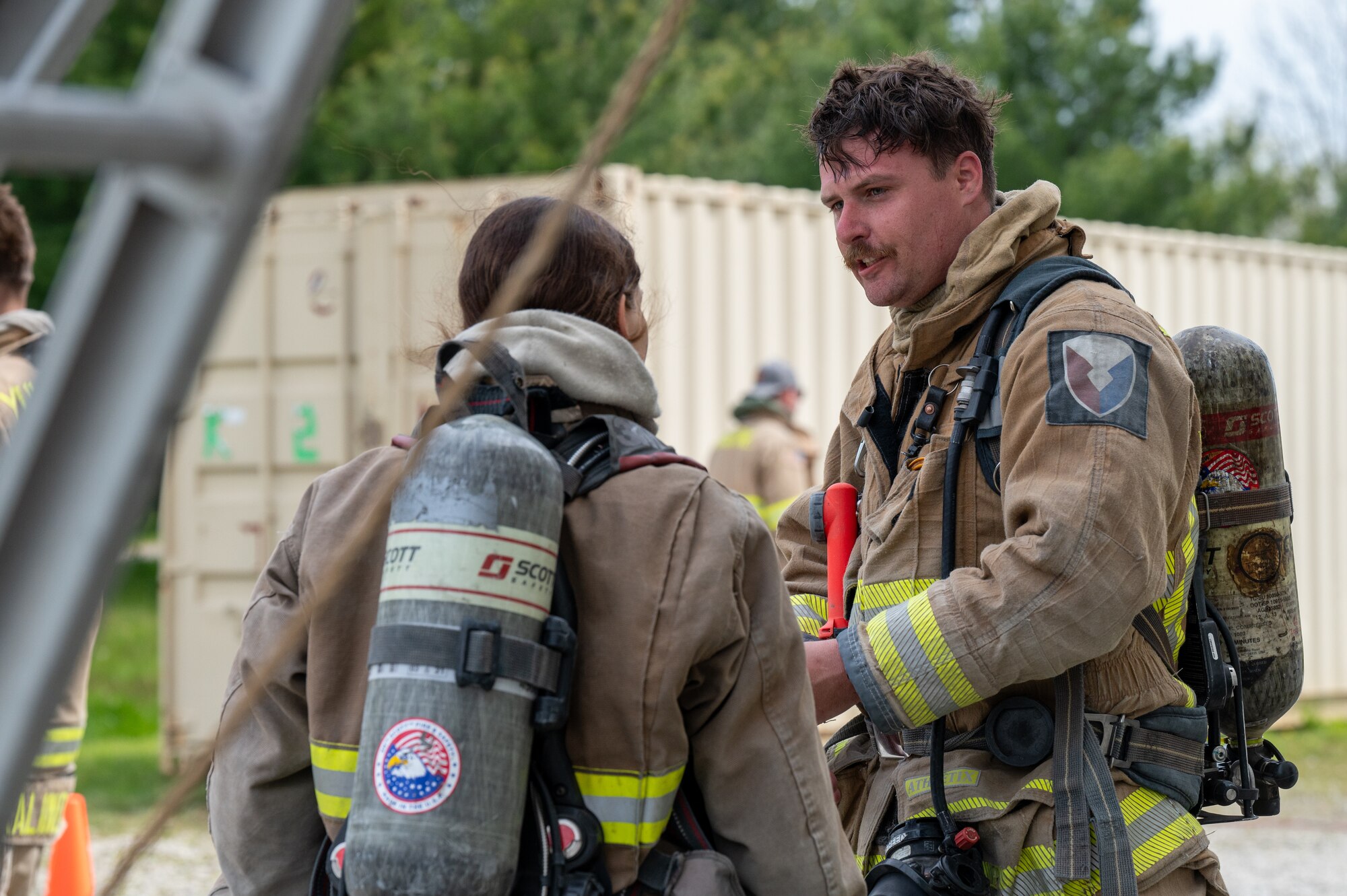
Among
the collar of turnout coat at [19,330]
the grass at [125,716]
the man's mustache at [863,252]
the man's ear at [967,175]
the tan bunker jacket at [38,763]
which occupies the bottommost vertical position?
the grass at [125,716]

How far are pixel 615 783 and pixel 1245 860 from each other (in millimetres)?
6214

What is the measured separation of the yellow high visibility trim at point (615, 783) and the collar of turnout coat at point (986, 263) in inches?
41.1

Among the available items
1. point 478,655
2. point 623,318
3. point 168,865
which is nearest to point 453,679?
point 478,655

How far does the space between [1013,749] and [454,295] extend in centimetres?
110

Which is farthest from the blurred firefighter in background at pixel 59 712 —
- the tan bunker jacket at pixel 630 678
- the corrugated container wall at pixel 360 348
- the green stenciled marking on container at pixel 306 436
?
the green stenciled marking on container at pixel 306 436

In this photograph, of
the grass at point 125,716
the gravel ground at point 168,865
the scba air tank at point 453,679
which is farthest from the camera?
the grass at point 125,716

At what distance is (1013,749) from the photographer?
2.29m

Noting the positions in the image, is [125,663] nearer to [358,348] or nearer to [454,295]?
[358,348]

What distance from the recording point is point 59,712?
3.39 meters

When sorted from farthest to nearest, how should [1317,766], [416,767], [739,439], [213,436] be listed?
[1317,766], [213,436], [739,439], [416,767]

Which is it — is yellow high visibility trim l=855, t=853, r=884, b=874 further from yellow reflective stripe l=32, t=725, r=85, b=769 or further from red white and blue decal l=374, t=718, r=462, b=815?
yellow reflective stripe l=32, t=725, r=85, b=769

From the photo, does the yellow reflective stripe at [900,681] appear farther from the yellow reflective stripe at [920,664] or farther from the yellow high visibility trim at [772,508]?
the yellow high visibility trim at [772,508]

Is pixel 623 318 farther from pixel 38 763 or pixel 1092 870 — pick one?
pixel 38 763

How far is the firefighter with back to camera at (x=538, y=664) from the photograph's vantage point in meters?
1.58
